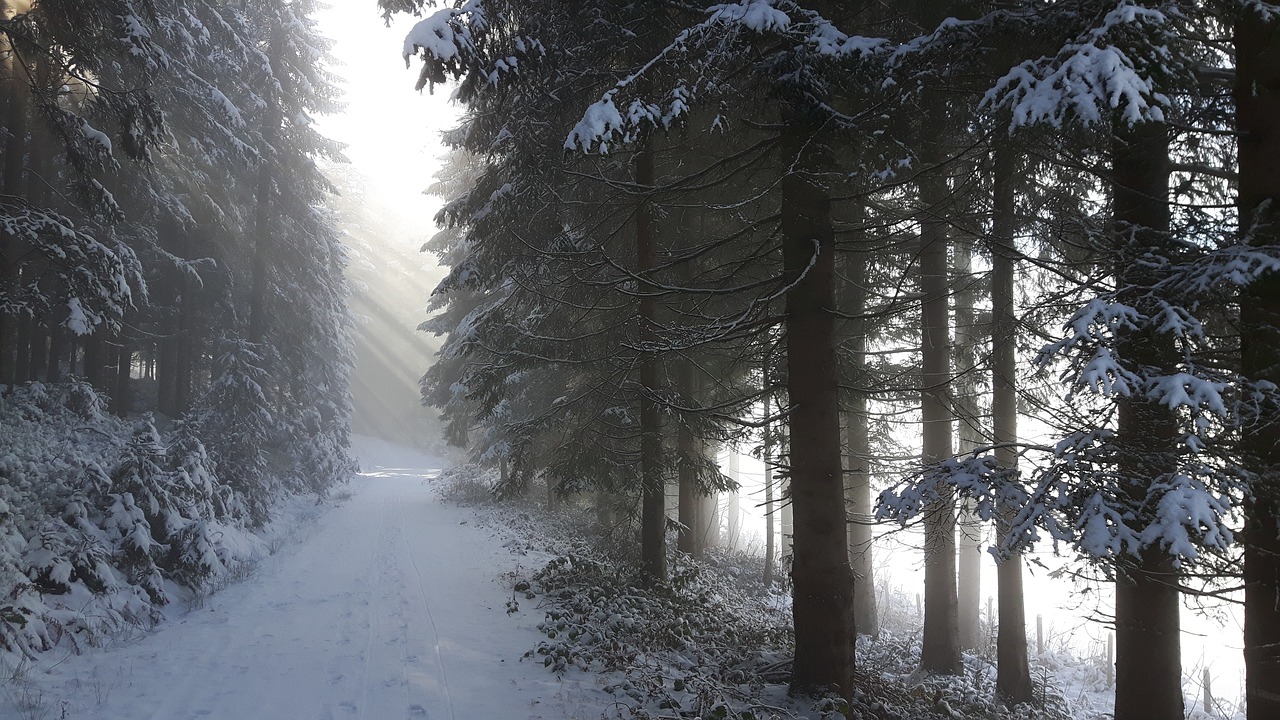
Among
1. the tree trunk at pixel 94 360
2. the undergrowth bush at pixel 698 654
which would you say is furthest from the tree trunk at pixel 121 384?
the undergrowth bush at pixel 698 654

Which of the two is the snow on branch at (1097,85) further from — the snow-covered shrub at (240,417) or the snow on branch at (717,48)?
the snow-covered shrub at (240,417)

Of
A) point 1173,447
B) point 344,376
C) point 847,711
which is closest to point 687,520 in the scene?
point 847,711

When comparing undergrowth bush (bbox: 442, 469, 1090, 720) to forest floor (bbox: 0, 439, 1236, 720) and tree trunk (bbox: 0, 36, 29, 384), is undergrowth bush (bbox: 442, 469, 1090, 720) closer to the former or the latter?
forest floor (bbox: 0, 439, 1236, 720)

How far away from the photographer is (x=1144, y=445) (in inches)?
162

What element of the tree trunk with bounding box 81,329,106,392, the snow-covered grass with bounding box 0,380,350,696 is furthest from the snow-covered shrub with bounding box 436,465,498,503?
the tree trunk with bounding box 81,329,106,392

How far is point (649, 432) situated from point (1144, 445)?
6501mm

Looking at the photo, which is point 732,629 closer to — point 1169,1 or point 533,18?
point 1169,1

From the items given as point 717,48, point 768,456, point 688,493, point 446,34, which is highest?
point 446,34

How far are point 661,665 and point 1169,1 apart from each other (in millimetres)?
7358

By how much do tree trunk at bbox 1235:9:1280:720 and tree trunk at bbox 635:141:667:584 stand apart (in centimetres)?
625

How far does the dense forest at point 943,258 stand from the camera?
12.2ft

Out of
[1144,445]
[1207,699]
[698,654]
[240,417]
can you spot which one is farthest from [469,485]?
[1144,445]

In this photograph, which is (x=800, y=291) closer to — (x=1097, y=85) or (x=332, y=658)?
(x=1097, y=85)

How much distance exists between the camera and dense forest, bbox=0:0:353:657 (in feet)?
28.8
